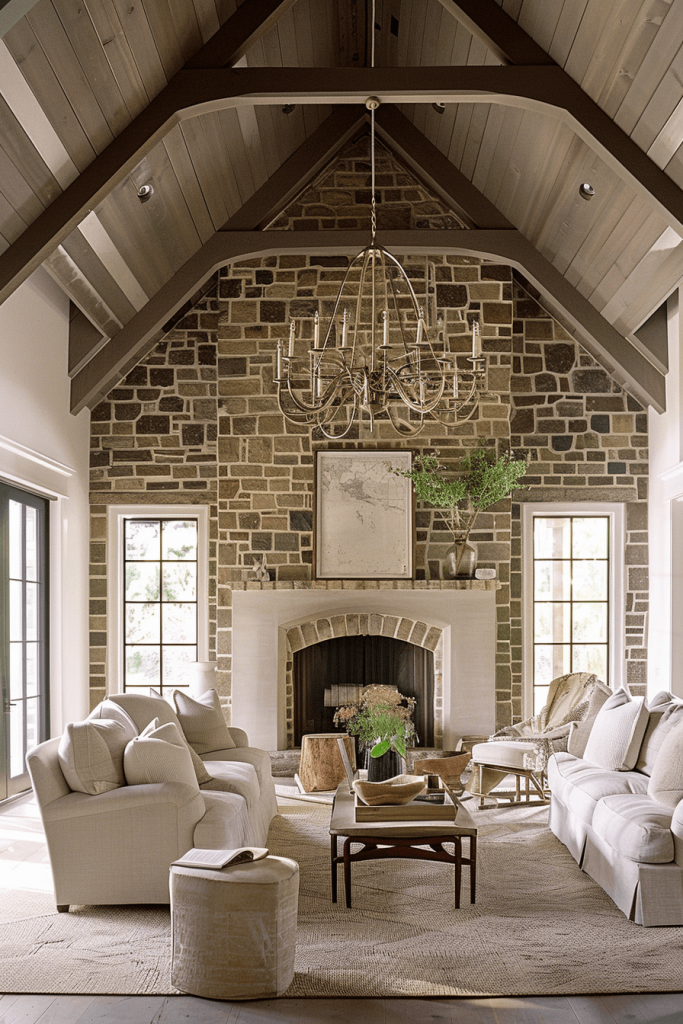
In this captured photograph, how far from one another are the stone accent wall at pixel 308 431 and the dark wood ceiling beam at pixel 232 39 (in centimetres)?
276

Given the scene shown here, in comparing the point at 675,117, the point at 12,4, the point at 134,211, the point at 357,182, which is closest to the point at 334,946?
the point at 12,4

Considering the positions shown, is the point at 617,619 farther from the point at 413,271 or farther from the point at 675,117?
the point at 675,117

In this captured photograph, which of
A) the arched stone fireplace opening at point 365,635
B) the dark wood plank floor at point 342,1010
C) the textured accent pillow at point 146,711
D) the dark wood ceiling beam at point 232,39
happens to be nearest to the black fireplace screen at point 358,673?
the arched stone fireplace opening at point 365,635

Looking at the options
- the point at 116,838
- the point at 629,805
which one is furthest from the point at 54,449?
the point at 629,805

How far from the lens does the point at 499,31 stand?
5031 millimetres

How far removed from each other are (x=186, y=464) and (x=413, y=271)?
2.53 m

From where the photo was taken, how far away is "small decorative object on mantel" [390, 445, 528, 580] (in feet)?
24.5

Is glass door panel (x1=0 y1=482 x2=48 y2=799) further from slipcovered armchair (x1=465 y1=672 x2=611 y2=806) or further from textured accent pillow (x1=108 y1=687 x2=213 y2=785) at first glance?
slipcovered armchair (x1=465 y1=672 x2=611 y2=806)

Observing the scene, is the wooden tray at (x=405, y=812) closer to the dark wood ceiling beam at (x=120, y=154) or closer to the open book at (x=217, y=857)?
the open book at (x=217, y=857)

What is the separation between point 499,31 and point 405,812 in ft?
13.2

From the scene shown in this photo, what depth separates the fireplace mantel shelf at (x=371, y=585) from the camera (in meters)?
7.53

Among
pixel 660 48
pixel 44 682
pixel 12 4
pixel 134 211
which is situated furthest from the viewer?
pixel 44 682

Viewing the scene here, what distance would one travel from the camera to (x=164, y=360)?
26.9 ft

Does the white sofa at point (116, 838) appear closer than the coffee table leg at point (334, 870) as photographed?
→ Yes
